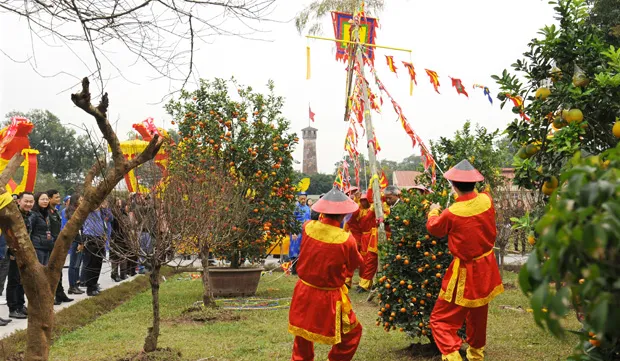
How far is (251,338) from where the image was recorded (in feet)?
24.9

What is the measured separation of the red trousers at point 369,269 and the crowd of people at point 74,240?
3.86 m

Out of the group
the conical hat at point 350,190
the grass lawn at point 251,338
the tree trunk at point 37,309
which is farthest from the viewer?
the conical hat at point 350,190

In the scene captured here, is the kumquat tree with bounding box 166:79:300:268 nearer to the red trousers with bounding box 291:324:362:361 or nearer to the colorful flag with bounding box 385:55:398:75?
the colorful flag with bounding box 385:55:398:75

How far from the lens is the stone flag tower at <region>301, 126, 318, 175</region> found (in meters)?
66.9

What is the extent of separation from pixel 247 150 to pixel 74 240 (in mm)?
3374

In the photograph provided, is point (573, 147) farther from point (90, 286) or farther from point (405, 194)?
point (90, 286)

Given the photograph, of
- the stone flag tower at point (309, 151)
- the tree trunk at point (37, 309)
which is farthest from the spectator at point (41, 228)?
the stone flag tower at point (309, 151)

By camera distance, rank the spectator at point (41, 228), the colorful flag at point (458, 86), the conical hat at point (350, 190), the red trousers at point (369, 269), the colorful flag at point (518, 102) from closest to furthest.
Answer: the colorful flag at point (518, 102) < the spectator at point (41, 228) < the colorful flag at point (458, 86) < the conical hat at point (350, 190) < the red trousers at point (369, 269)

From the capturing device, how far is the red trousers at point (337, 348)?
557 cm

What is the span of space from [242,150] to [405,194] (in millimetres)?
4732

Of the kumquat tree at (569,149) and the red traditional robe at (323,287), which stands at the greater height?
the kumquat tree at (569,149)

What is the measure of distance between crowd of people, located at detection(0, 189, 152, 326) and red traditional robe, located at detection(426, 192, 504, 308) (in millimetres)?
3069

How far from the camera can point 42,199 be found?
30.7 ft

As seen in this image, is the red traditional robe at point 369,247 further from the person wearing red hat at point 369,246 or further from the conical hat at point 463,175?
the conical hat at point 463,175
